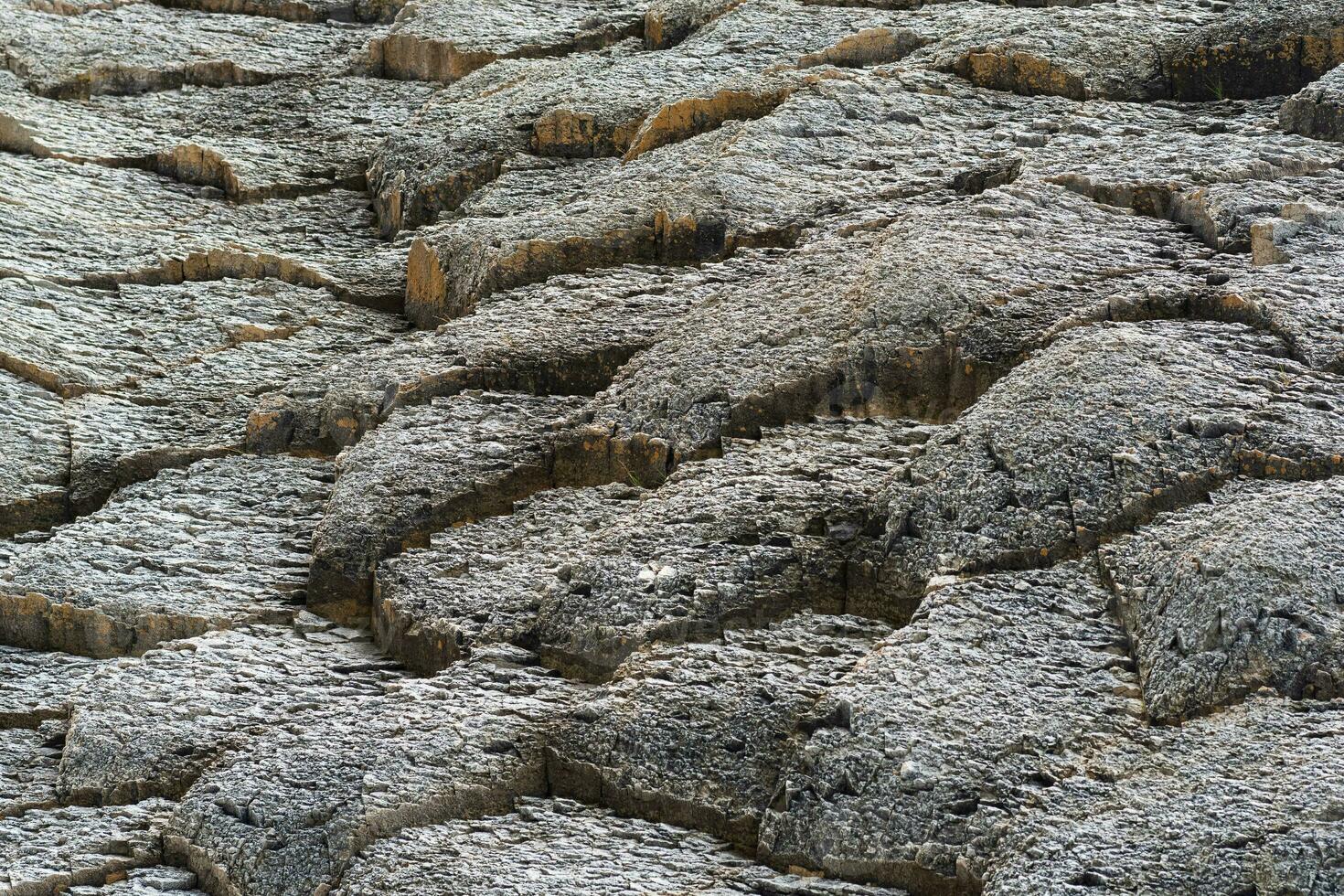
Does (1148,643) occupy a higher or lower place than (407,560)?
higher

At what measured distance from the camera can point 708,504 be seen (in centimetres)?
603

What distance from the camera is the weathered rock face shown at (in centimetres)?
484

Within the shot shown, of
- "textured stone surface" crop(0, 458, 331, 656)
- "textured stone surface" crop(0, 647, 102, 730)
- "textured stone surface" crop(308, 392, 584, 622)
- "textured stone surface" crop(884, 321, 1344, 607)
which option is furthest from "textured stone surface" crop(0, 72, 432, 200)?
"textured stone surface" crop(884, 321, 1344, 607)

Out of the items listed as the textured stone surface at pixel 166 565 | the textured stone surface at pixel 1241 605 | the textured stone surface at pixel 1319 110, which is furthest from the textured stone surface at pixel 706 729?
the textured stone surface at pixel 1319 110

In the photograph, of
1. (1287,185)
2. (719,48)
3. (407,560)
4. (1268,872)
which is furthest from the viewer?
(719,48)

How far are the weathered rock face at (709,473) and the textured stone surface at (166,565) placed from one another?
0.03 meters

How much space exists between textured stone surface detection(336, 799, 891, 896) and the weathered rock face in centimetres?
2

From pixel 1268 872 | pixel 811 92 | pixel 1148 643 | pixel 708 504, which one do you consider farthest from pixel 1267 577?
pixel 811 92

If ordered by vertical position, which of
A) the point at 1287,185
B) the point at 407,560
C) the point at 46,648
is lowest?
the point at 46,648

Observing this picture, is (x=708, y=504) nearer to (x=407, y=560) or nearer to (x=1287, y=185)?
(x=407, y=560)

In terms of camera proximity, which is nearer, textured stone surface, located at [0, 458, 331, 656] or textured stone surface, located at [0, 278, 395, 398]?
textured stone surface, located at [0, 458, 331, 656]

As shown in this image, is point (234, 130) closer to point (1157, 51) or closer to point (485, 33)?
point (485, 33)

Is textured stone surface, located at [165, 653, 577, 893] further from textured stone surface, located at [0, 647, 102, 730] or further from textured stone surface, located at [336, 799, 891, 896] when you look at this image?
textured stone surface, located at [0, 647, 102, 730]

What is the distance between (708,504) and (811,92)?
3.32 meters
